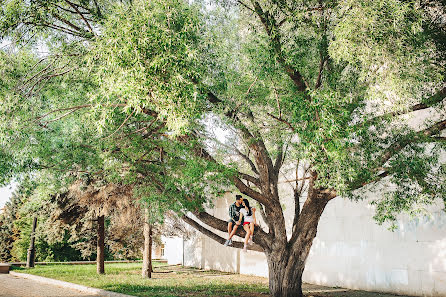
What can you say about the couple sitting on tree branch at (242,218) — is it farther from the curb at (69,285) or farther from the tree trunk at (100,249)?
the tree trunk at (100,249)

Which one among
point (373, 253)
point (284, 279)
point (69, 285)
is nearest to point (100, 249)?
point (69, 285)

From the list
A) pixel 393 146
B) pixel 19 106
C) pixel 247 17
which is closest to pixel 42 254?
pixel 19 106

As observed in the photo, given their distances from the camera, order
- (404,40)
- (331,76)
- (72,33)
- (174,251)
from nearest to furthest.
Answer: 1. (404,40)
2. (331,76)
3. (72,33)
4. (174,251)

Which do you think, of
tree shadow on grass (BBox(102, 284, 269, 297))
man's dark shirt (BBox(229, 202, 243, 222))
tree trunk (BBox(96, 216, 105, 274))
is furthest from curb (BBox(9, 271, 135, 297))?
man's dark shirt (BBox(229, 202, 243, 222))

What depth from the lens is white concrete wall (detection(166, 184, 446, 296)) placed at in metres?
11.6

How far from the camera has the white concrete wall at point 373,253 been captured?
38.2 feet

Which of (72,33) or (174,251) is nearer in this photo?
(72,33)

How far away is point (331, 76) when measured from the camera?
9.15 m

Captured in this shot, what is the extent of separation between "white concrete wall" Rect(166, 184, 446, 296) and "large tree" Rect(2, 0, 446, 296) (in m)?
3.58

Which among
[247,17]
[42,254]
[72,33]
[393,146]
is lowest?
[42,254]

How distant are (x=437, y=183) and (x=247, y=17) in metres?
6.35

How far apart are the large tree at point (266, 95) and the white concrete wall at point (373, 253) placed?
3.58m

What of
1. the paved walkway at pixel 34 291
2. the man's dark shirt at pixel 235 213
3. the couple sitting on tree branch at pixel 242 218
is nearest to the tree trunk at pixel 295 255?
the couple sitting on tree branch at pixel 242 218

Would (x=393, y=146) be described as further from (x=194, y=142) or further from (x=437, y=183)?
(x=194, y=142)
